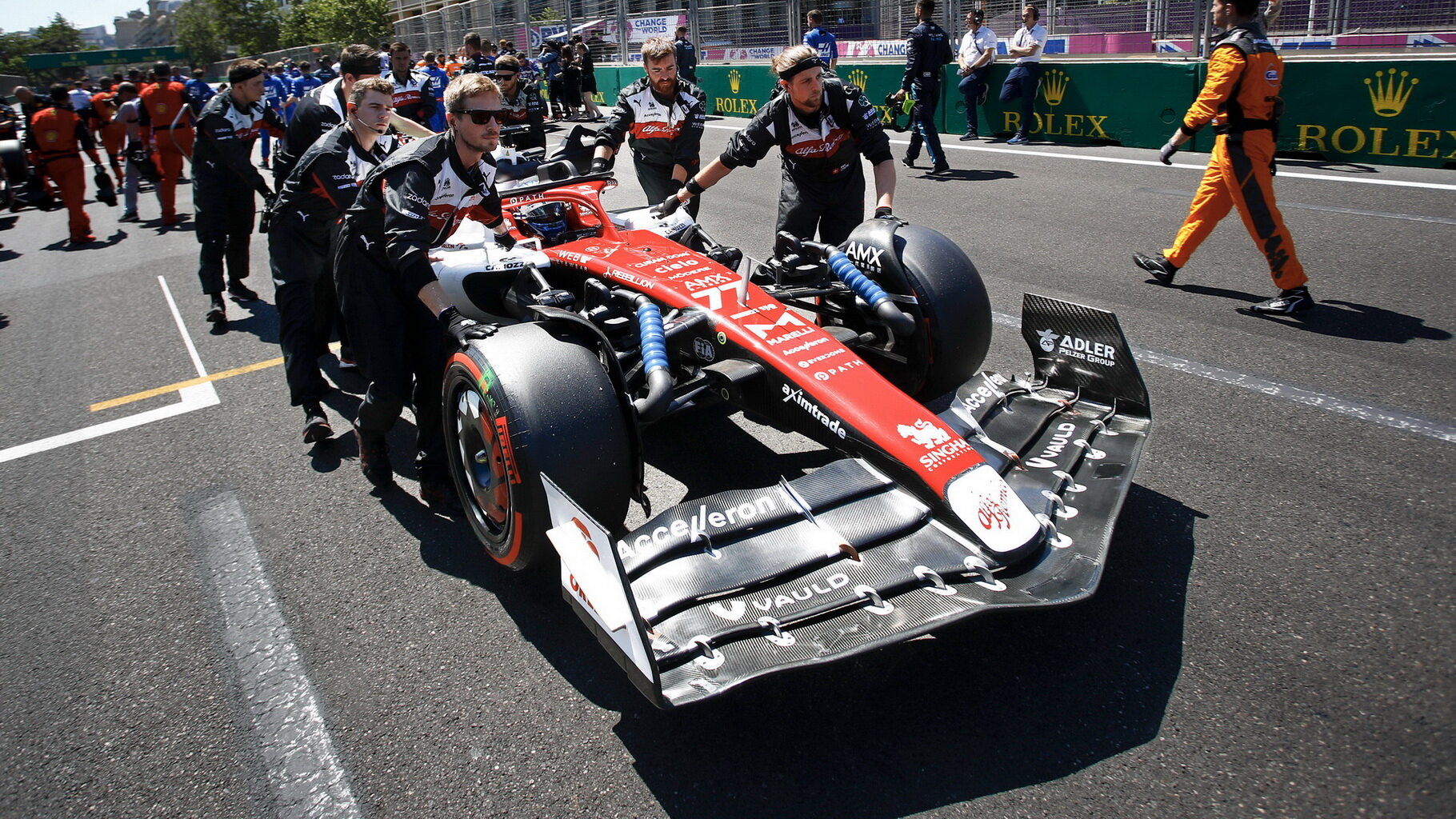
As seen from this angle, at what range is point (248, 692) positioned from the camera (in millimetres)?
2854

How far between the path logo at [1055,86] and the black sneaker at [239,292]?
34.5 ft

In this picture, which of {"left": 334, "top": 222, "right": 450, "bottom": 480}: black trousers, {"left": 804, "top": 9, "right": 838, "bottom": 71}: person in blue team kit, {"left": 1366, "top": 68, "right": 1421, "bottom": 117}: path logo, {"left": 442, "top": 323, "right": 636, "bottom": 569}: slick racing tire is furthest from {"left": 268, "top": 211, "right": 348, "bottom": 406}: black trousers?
{"left": 804, "top": 9, "right": 838, "bottom": 71}: person in blue team kit

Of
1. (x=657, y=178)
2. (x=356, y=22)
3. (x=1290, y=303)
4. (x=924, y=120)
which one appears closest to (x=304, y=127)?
(x=657, y=178)

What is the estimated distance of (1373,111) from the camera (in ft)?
31.3

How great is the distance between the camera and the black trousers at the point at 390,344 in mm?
3863

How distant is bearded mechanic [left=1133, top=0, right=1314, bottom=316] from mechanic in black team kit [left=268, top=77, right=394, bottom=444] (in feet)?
15.5

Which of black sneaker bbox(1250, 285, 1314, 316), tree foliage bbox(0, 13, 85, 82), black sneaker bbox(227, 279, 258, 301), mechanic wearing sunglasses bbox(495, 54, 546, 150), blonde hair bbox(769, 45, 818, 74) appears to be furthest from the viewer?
tree foliage bbox(0, 13, 85, 82)

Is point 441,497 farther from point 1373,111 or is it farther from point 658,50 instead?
point 1373,111

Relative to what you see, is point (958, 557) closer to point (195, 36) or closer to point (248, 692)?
point (248, 692)

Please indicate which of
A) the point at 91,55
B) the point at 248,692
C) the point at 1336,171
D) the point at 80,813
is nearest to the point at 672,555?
the point at 248,692

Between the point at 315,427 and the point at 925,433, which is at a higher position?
the point at 925,433

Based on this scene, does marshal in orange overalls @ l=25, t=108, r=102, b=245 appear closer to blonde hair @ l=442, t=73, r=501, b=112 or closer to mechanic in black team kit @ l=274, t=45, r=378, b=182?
mechanic in black team kit @ l=274, t=45, r=378, b=182

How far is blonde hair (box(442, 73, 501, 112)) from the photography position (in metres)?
3.64

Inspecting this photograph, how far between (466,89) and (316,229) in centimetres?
192
